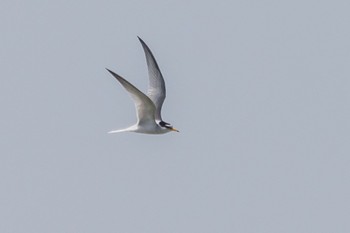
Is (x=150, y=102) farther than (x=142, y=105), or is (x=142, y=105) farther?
(x=142, y=105)

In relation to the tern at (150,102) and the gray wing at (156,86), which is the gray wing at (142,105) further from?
the gray wing at (156,86)

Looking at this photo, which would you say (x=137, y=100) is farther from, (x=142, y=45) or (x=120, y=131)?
(x=142, y=45)

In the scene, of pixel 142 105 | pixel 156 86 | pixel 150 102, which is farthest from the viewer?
pixel 156 86

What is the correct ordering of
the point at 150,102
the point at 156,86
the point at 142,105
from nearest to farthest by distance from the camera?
1. the point at 150,102
2. the point at 142,105
3. the point at 156,86

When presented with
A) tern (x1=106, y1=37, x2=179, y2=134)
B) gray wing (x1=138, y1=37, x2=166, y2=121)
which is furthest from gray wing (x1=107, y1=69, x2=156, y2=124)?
gray wing (x1=138, y1=37, x2=166, y2=121)

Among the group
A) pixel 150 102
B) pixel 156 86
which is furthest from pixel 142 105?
pixel 156 86

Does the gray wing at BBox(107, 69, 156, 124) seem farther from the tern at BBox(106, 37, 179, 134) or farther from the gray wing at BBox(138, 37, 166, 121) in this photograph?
the gray wing at BBox(138, 37, 166, 121)

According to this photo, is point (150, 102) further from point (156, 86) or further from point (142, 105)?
point (156, 86)

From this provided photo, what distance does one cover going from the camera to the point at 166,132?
88.4 ft

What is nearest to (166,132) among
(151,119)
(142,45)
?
(151,119)

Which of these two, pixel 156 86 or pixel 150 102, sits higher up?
pixel 156 86

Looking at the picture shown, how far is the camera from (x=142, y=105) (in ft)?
83.3

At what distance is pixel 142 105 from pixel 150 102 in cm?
48

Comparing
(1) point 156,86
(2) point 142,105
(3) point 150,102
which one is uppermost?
(1) point 156,86
